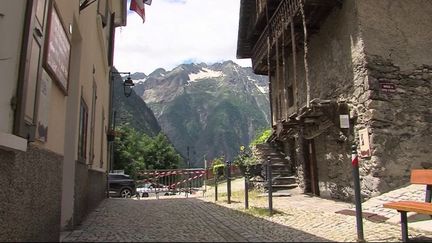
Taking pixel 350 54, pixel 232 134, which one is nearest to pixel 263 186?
pixel 350 54

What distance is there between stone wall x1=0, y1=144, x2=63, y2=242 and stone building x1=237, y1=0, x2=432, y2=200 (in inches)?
296

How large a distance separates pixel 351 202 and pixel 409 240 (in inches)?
223

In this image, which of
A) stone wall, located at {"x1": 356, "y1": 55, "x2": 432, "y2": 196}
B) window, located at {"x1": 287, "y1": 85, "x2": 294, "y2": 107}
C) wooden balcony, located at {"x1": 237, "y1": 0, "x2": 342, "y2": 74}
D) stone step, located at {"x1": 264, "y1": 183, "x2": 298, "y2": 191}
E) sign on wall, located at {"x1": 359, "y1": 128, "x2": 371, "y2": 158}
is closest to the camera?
stone wall, located at {"x1": 356, "y1": 55, "x2": 432, "y2": 196}

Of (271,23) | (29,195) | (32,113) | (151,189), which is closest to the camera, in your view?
(29,195)

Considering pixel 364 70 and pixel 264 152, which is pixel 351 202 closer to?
pixel 364 70

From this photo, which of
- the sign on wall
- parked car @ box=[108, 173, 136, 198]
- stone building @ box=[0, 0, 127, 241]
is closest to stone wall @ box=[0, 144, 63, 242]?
stone building @ box=[0, 0, 127, 241]

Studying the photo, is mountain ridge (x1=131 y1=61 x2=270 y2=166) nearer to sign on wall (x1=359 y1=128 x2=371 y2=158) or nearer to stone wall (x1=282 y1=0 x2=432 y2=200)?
stone wall (x1=282 y1=0 x2=432 y2=200)

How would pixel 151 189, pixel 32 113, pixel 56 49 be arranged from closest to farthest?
pixel 32 113, pixel 56 49, pixel 151 189

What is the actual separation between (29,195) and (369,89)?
8.48 m

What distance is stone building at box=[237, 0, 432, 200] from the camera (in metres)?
10.8

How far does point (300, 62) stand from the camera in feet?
53.0

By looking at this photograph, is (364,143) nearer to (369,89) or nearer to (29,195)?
(369,89)

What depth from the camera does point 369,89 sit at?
1084 centimetres

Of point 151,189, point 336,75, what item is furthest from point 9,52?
point 151,189
